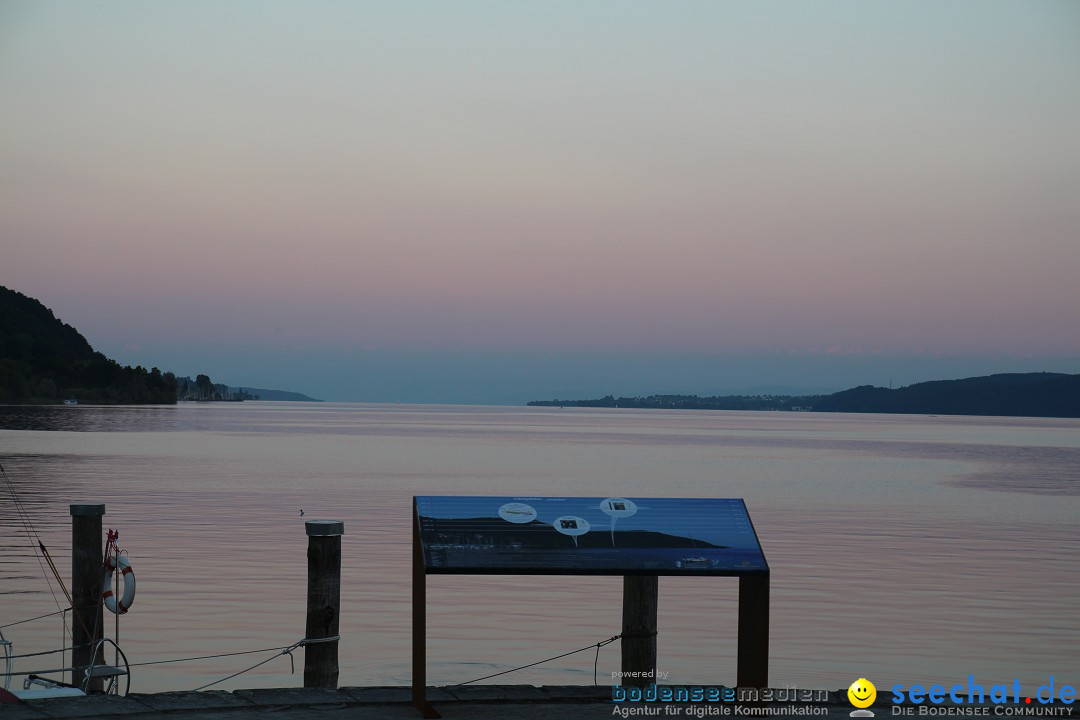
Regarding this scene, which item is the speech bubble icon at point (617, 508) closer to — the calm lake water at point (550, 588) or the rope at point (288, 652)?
the rope at point (288, 652)

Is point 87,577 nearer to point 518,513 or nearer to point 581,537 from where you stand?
point 518,513

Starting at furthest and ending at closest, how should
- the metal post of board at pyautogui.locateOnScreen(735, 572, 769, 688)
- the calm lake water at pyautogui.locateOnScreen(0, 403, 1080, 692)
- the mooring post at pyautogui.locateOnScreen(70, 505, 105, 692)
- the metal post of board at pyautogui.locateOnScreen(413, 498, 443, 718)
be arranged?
the calm lake water at pyautogui.locateOnScreen(0, 403, 1080, 692)
the mooring post at pyautogui.locateOnScreen(70, 505, 105, 692)
the metal post of board at pyautogui.locateOnScreen(735, 572, 769, 688)
the metal post of board at pyautogui.locateOnScreen(413, 498, 443, 718)

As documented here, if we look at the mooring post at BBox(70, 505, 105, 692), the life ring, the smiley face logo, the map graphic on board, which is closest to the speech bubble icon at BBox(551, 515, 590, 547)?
the map graphic on board

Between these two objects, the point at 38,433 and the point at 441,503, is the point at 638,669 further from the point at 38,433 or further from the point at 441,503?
the point at 38,433

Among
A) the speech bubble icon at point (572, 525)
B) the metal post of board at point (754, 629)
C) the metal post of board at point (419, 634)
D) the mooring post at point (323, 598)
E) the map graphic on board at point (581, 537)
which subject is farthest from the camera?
the mooring post at point (323, 598)

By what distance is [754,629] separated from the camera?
31.1ft

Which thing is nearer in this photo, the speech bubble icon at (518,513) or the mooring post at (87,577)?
the speech bubble icon at (518,513)

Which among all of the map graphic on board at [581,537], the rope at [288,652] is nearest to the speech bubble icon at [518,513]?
the map graphic on board at [581,537]

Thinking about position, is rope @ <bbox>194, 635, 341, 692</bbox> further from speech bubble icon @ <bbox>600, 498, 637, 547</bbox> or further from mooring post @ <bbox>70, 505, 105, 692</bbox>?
speech bubble icon @ <bbox>600, 498, 637, 547</bbox>

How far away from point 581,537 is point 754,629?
4.91ft

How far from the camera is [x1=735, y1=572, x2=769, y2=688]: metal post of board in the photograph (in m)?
9.41

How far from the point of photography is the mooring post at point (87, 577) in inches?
513

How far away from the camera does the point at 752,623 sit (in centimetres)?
949

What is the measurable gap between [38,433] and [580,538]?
4176 inches
